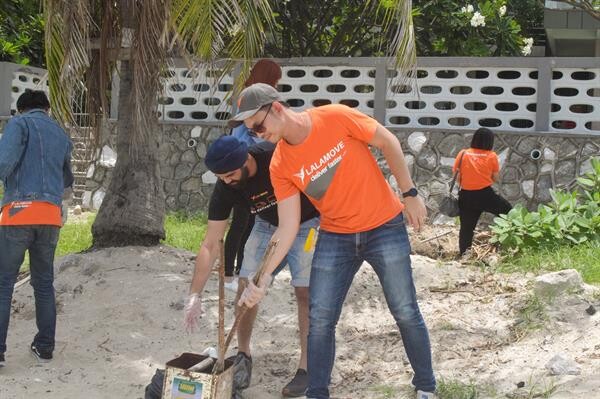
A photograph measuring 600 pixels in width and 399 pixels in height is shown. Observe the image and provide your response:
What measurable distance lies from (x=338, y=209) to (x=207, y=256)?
76cm

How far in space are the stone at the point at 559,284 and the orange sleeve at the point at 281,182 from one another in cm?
247

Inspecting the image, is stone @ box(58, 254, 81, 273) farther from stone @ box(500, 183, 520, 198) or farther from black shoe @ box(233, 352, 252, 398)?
stone @ box(500, 183, 520, 198)

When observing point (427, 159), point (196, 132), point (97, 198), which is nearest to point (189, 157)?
point (196, 132)

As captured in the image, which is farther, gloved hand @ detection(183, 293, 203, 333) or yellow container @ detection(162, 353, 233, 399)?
gloved hand @ detection(183, 293, 203, 333)

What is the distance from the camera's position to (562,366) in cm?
457

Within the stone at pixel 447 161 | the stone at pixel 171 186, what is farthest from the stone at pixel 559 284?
the stone at pixel 171 186

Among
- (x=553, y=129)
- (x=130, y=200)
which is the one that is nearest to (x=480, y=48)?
(x=553, y=129)

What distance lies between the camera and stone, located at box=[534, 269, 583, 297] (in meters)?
5.66

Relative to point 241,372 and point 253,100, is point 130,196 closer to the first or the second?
point 241,372

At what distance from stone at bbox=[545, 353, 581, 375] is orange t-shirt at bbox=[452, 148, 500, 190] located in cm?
333

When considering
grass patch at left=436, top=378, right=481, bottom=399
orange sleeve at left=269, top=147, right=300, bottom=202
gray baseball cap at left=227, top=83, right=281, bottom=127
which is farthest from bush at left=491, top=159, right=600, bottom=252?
gray baseball cap at left=227, top=83, right=281, bottom=127

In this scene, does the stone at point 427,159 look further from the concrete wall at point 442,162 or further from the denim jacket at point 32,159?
the denim jacket at point 32,159

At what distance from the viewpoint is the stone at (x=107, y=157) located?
11.4 metres

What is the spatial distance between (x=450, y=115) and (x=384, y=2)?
179 cm
